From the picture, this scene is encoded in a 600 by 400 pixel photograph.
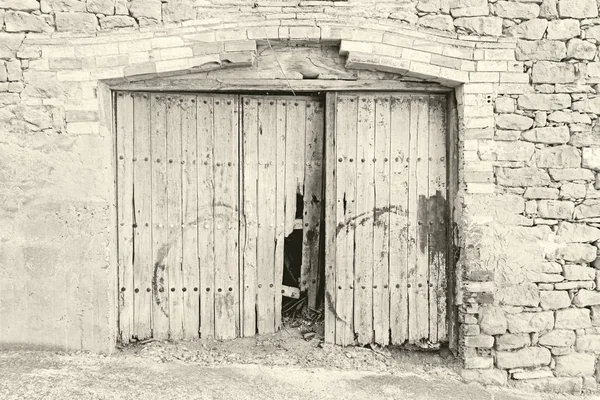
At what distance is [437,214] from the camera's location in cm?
418

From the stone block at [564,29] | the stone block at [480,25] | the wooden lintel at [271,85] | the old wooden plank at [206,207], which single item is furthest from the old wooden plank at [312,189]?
the stone block at [564,29]

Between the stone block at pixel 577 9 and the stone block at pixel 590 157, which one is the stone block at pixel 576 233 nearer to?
the stone block at pixel 590 157

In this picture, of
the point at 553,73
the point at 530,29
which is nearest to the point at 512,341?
the point at 553,73

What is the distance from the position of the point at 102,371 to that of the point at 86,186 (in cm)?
135

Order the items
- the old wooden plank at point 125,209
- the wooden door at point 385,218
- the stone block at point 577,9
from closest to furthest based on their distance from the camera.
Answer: the stone block at point 577,9 < the old wooden plank at point 125,209 < the wooden door at point 385,218

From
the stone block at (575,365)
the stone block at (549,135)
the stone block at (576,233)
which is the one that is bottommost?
the stone block at (575,365)

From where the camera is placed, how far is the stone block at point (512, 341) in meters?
3.92

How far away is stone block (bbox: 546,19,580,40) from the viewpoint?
3883mm

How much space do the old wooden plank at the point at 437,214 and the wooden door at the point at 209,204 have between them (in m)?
0.92

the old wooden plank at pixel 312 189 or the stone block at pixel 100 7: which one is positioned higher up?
the stone block at pixel 100 7

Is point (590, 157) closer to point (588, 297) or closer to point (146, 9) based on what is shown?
point (588, 297)

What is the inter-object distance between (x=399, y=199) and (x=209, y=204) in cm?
154

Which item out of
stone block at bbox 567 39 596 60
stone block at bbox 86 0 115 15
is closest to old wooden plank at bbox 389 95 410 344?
stone block at bbox 567 39 596 60

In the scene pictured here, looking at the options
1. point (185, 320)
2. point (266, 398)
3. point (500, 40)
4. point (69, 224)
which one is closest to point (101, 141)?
point (69, 224)
